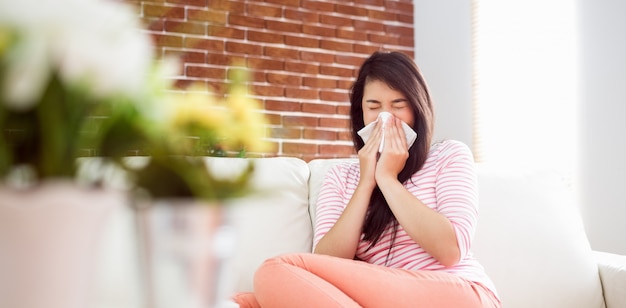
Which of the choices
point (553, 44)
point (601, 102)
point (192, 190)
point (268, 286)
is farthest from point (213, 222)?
point (553, 44)

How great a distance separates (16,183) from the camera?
16.1 inches

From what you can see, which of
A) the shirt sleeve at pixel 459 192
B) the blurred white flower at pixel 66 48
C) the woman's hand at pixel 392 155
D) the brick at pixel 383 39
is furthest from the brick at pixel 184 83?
the blurred white flower at pixel 66 48

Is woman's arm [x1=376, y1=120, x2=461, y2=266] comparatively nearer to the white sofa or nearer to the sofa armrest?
the white sofa

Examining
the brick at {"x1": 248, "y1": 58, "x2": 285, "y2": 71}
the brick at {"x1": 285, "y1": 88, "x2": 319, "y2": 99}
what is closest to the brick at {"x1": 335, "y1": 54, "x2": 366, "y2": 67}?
the brick at {"x1": 285, "y1": 88, "x2": 319, "y2": 99}

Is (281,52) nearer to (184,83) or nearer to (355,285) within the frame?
(184,83)

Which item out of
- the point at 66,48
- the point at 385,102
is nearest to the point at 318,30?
the point at 385,102

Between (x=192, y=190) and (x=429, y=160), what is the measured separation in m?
1.33

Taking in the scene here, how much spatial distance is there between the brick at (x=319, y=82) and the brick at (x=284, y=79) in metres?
0.05

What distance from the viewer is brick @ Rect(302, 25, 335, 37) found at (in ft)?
12.3

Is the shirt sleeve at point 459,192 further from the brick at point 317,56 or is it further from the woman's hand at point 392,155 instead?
the brick at point 317,56

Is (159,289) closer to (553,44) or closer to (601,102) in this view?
(601,102)

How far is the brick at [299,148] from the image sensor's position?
142 inches

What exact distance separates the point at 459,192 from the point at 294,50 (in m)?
2.34

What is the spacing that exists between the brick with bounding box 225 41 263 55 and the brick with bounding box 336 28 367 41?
0.54 m
